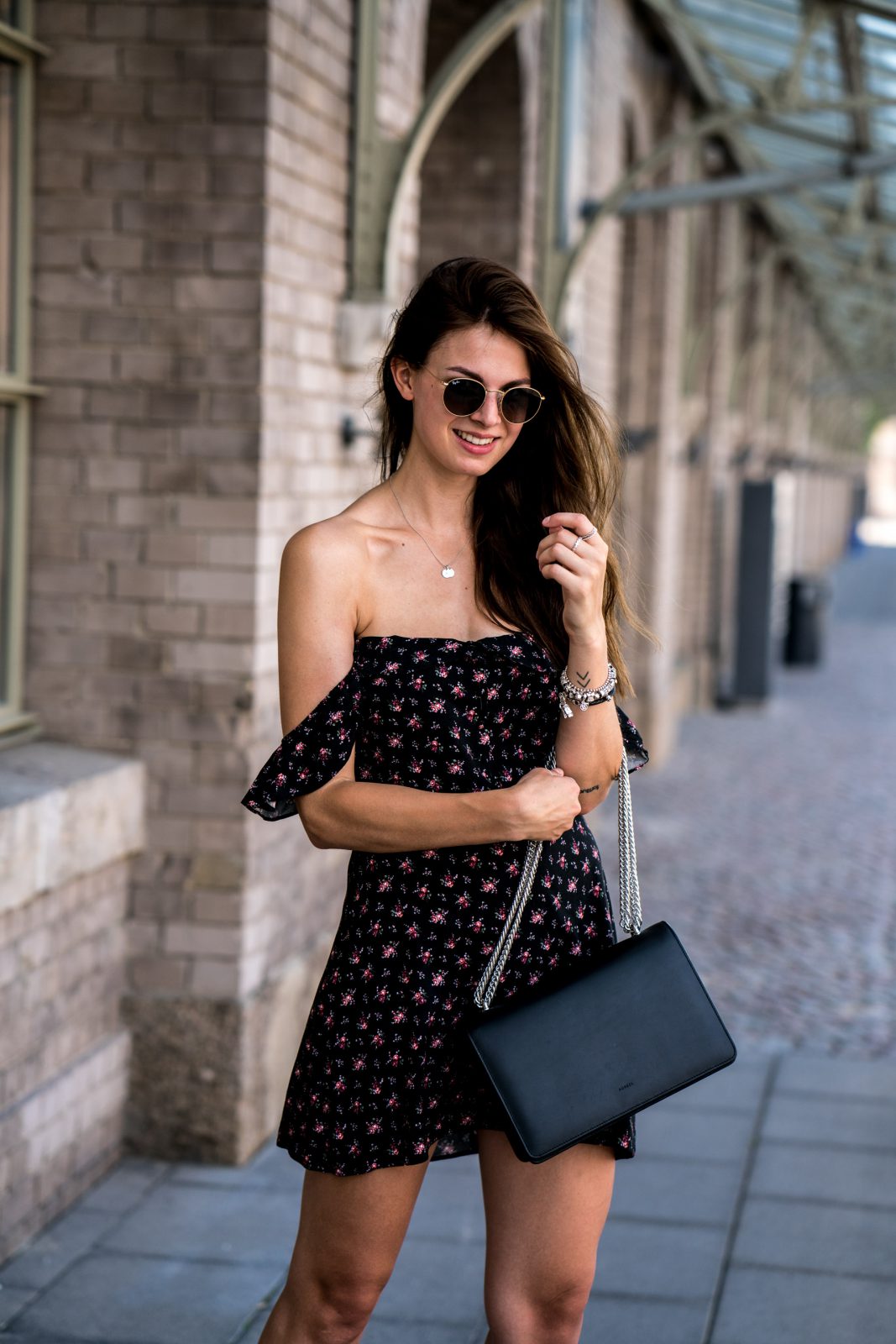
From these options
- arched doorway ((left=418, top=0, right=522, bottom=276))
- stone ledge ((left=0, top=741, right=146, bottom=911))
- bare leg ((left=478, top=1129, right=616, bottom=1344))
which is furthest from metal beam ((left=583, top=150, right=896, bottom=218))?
bare leg ((left=478, top=1129, right=616, bottom=1344))

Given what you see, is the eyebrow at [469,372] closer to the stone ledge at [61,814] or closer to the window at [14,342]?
the stone ledge at [61,814]

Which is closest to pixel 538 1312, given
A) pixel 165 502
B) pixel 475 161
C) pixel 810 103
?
pixel 165 502

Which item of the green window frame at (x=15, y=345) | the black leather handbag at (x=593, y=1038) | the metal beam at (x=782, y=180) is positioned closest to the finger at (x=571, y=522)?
the black leather handbag at (x=593, y=1038)

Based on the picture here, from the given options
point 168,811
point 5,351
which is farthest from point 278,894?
point 5,351

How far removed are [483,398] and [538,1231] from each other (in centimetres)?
111

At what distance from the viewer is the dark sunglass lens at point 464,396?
222 centimetres

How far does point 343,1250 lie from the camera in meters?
2.22

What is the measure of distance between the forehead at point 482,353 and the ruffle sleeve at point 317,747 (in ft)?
1.43

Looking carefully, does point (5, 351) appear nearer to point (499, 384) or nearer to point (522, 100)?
point (499, 384)

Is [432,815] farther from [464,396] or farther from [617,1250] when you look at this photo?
[617,1250]

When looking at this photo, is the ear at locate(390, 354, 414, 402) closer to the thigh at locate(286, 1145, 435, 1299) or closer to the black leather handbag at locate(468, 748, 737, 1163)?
the black leather handbag at locate(468, 748, 737, 1163)

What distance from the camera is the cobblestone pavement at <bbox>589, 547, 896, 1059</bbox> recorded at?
240 inches

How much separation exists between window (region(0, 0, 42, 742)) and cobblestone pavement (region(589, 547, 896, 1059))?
283cm

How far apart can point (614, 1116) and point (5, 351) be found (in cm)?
273
